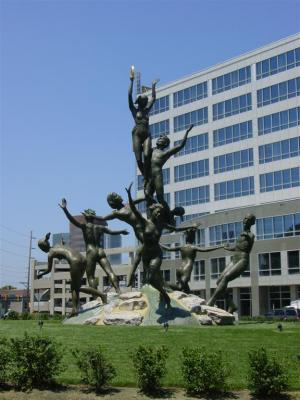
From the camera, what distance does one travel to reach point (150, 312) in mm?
20016

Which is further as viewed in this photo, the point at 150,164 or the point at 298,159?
the point at 298,159

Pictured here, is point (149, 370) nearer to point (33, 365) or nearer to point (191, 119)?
point (33, 365)

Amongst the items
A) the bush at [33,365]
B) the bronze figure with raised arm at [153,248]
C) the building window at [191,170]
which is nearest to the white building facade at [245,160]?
the building window at [191,170]

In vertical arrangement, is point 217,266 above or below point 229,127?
below

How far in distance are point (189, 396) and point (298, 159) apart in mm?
52573

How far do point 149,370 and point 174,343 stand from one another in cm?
385

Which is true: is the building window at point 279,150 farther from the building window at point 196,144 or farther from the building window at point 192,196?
the building window at point 196,144

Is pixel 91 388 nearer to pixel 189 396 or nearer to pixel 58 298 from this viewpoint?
pixel 189 396

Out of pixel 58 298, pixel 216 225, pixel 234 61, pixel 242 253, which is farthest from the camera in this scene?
pixel 58 298

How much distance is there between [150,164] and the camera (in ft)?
76.2

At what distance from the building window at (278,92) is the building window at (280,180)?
742cm

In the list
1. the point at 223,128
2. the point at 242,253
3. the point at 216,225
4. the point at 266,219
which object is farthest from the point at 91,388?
the point at 223,128

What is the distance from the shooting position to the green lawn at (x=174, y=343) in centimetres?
1111

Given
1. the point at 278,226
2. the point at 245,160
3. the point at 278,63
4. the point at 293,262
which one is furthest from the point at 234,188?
A: the point at 278,63
